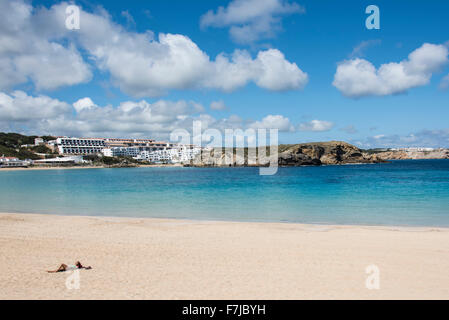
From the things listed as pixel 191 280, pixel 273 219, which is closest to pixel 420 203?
pixel 273 219

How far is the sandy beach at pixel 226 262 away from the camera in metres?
6.88

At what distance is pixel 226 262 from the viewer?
9188 mm

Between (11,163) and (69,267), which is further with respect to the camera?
(11,163)

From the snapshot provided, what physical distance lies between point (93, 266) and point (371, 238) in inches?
395

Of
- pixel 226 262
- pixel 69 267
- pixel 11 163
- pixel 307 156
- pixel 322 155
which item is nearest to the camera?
pixel 69 267

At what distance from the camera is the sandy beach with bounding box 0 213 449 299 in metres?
6.88

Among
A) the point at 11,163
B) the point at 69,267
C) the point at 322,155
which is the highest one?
the point at 322,155

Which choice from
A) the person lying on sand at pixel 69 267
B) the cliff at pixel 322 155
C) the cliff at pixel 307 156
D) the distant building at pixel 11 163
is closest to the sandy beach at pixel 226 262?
the person lying on sand at pixel 69 267

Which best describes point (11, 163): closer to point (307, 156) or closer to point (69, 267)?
point (307, 156)

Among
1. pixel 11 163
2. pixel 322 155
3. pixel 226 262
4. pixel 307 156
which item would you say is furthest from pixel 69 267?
pixel 11 163

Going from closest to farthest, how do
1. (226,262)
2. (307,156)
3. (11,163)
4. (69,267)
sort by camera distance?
(69,267) → (226,262) → (307,156) → (11,163)

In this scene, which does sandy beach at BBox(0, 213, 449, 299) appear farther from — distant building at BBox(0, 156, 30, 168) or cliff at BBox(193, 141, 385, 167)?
distant building at BBox(0, 156, 30, 168)
